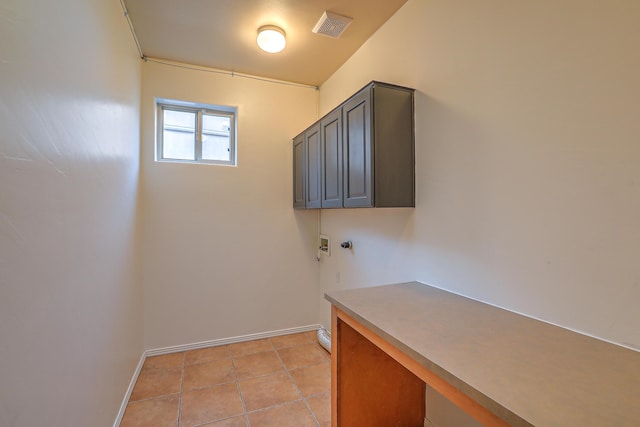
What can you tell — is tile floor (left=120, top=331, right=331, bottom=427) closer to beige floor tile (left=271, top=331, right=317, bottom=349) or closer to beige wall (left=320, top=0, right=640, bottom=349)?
beige floor tile (left=271, top=331, right=317, bottom=349)

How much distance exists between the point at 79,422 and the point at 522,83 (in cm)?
239

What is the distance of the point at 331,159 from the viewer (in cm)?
223

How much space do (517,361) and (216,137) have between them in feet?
9.89

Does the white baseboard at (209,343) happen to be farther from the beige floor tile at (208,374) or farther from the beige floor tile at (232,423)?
the beige floor tile at (232,423)

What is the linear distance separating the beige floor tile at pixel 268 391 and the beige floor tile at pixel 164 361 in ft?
2.43

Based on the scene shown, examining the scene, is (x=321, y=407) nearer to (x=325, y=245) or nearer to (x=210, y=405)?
(x=210, y=405)

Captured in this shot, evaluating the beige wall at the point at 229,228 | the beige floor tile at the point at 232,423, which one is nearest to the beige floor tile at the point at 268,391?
the beige floor tile at the point at 232,423

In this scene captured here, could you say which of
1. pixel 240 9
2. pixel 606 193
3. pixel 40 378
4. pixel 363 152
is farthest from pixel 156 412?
pixel 240 9

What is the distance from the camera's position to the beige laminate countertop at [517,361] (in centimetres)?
68

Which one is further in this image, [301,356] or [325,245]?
[325,245]

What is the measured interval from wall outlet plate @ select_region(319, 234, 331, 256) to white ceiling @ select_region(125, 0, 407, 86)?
172 cm

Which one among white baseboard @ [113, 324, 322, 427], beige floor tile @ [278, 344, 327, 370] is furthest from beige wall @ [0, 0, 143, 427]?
beige floor tile @ [278, 344, 327, 370]

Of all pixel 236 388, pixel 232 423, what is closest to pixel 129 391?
pixel 236 388

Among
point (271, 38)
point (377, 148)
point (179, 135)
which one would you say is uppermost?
point (271, 38)
